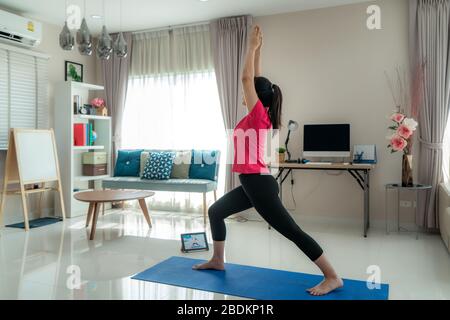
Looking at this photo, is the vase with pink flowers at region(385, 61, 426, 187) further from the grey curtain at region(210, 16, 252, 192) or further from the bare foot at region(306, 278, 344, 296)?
the bare foot at region(306, 278, 344, 296)

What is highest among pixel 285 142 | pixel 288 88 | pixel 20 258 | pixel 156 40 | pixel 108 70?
pixel 156 40

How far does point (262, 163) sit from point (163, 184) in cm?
263

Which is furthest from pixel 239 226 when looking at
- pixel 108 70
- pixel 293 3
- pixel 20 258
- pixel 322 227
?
pixel 108 70

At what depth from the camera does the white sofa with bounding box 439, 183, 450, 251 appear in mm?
3467

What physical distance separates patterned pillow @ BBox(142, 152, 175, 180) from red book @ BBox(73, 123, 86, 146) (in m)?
0.98

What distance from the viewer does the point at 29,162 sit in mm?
4676

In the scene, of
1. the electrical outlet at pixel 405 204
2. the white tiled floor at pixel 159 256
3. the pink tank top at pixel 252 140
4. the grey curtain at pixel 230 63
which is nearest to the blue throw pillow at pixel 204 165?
the grey curtain at pixel 230 63

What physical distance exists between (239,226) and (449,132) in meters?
2.52

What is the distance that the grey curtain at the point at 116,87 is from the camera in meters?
5.88

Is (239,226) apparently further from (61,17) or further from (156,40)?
(61,17)

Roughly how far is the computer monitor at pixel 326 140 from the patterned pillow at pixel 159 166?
5.79 ft

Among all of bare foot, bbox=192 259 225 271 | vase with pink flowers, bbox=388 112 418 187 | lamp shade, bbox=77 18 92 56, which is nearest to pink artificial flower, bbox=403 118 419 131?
vase with pink flowers, bbox=388 112 418 187

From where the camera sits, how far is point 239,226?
473 cm
